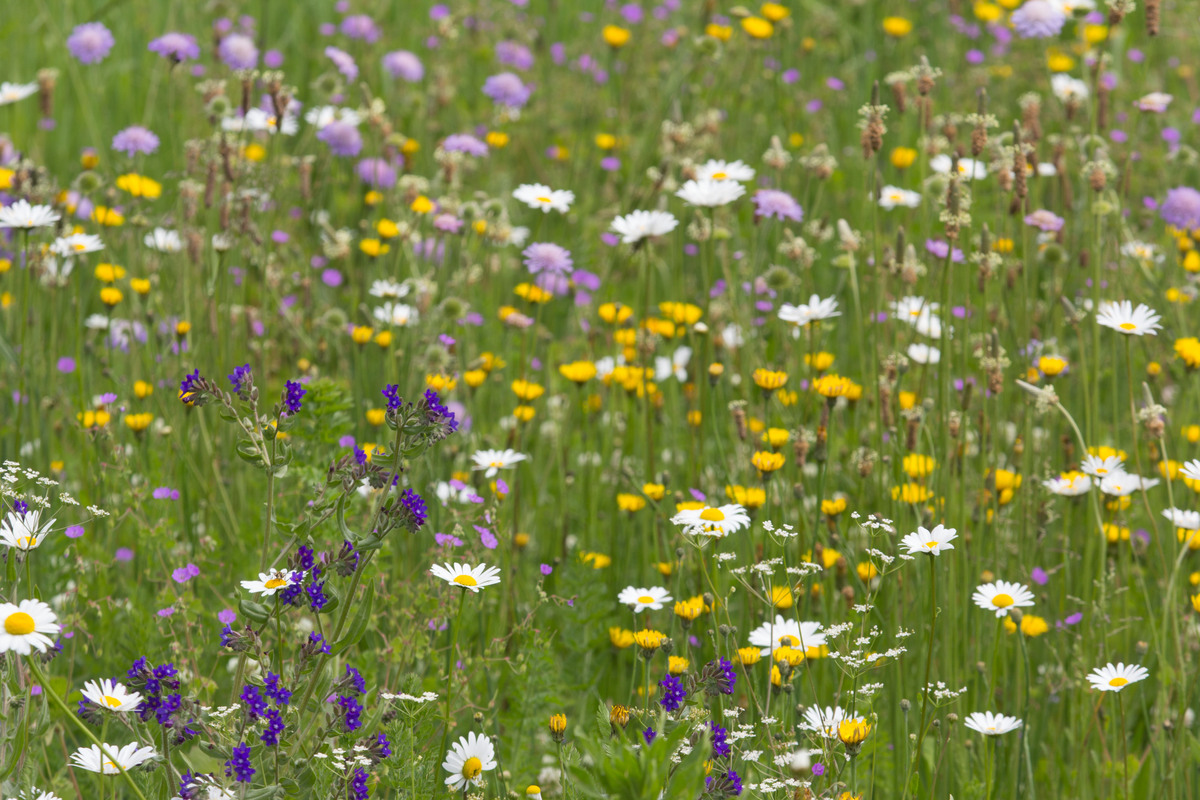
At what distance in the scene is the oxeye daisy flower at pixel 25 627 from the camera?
50.4 inches

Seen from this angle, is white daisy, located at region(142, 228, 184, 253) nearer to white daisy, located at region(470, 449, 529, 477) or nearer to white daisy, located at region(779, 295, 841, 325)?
white daisy, located at region(470, 449, 529, 477)

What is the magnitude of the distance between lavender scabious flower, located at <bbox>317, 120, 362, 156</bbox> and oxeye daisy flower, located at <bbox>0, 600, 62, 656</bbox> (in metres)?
2.68

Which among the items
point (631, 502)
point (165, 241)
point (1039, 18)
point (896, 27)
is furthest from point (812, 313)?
point (896, 27)

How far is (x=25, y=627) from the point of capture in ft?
4.34

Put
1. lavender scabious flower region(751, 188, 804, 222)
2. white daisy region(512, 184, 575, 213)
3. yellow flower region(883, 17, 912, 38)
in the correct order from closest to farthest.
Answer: white daisy region(512, 184, 575, 213)
lavender scabious flower region(751, 188, 804, 222)
yellow flower region(883, 17, 912, 38)

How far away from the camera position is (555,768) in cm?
209

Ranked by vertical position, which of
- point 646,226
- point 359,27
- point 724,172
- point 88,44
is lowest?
point 646,226

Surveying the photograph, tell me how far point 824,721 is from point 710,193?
1.33m

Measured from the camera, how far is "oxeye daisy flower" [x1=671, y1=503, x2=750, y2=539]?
1865 mm

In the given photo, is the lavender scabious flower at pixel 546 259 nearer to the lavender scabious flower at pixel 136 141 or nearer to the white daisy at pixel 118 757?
the lavender scabious flower at pixel 136 141

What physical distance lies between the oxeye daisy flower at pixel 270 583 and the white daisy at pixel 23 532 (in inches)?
10.6

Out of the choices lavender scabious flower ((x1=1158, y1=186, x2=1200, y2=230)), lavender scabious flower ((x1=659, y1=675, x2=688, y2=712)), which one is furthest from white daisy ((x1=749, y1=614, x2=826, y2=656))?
lavender scabious flower ((x1=1158, y1=186, x2=1200, y2=230))

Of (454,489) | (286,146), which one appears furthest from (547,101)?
(454,489)

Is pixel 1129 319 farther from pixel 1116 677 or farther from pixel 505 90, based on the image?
pixel 505 90
